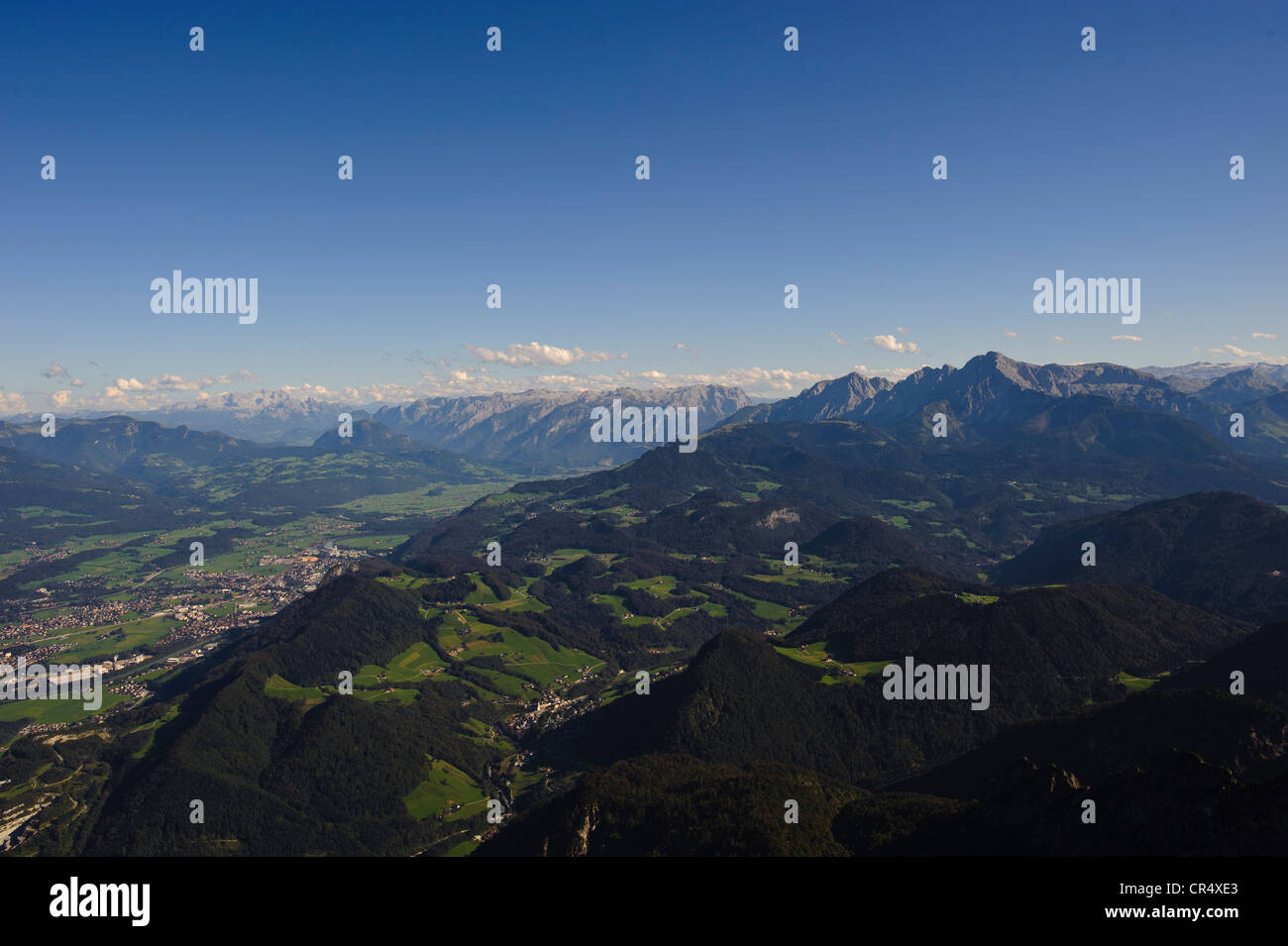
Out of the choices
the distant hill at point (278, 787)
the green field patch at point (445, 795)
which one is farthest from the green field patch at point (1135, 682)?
the distant hill at point (278, 787)

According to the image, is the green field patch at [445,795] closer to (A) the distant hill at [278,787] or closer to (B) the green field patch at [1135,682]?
(A) the distant hill at [278,787]

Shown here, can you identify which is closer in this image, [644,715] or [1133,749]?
[1133,749]

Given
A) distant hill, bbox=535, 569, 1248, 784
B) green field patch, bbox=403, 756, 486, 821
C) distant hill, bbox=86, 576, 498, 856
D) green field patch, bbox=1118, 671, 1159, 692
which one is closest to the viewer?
distant hill, bbox=86, 576, 498, 856

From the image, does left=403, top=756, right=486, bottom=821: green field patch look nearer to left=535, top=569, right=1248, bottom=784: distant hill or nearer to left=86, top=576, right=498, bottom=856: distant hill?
left=86, top=576, right=498, bottom=856: distant hill


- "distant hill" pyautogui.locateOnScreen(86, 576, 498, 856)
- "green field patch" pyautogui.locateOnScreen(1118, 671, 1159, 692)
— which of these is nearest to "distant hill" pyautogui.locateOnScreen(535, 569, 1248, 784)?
"green field patch" pyautogui.locateOnScreen(1118, 671, 1159, 692)

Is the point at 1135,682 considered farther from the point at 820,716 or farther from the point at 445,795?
the point at 445,795

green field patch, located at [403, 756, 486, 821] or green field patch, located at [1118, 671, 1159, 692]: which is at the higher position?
green field patch, located at [1118, 671, 1159, 692]

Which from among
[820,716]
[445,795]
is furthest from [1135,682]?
[445,795]
